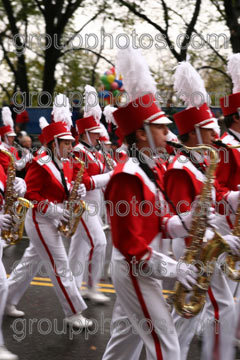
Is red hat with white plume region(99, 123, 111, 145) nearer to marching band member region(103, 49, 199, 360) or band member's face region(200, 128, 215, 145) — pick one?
band member's face region(200, 128, 215, 145)

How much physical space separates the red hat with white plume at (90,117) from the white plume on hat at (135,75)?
372 centimetres

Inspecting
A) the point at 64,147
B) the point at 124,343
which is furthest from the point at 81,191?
the point at 124,343

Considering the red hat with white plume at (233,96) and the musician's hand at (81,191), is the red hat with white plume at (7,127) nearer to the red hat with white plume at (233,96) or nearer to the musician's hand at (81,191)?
the musician's hand at (81,191)

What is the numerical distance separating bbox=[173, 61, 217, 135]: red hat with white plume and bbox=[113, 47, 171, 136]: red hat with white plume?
3.03 ft

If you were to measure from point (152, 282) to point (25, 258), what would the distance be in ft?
9.20

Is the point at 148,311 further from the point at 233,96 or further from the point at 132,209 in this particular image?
the point at 233,96

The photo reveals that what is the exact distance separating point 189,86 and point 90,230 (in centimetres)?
236

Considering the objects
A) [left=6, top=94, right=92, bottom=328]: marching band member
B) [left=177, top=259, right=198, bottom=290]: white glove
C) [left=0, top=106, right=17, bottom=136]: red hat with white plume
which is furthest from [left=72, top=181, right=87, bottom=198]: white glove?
[left=0, top=106, right=17, bottom=136]: red hat with white plume

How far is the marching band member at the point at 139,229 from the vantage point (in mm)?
3197

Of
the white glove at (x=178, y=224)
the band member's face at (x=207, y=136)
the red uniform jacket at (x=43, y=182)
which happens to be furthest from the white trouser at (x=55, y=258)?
the white glove at (x=178, y=224)

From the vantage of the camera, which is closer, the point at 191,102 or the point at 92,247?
the point at 191,102

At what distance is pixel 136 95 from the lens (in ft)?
11.5

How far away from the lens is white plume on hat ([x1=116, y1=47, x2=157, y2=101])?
11.5 ft

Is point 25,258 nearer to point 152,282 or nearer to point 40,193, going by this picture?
point 40,193
